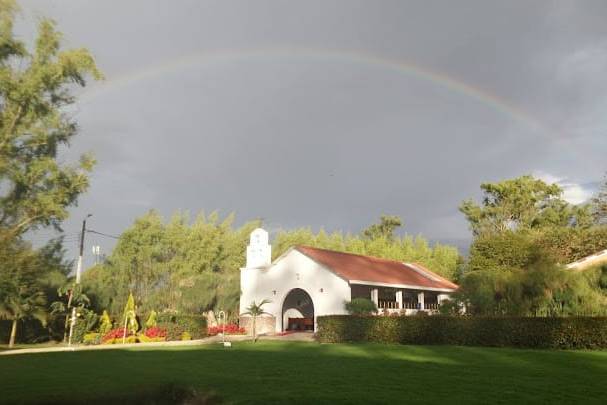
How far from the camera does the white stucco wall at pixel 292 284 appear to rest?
3384 cm

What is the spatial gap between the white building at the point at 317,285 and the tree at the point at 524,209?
20582 millimetres

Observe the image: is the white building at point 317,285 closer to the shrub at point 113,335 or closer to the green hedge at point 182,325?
the green hedge at point 182,325

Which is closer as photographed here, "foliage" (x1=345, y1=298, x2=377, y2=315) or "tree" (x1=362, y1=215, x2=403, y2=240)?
"foliage" (x1=345, y1=298, x2=377, y2=315)

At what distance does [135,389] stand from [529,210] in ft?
186

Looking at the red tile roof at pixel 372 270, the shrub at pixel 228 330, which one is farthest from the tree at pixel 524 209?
the shrub at pixel 228 330

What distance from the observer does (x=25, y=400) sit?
32.1ft

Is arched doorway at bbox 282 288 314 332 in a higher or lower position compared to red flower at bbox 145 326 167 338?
higher

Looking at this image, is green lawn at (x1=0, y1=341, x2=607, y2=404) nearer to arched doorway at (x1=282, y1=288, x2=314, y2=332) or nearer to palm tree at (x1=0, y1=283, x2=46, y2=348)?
palm tree at (x1=0, y1=283, x2=46, y2=348)

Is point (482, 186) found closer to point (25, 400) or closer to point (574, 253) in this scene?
point (574, 253)

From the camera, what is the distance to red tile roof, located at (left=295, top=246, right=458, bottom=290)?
1374 inches

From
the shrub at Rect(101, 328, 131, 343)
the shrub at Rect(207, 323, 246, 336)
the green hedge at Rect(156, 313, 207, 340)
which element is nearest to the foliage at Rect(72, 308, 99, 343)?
the shrub at Rect(101, 328, 131, 343)

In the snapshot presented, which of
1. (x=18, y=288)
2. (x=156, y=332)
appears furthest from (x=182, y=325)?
(x=18, y=288)

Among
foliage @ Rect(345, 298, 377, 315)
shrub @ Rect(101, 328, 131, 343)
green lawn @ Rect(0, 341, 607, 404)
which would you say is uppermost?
foliage @ Rect(345, 298, 377, 315)

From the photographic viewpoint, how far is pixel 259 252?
40.2 m
